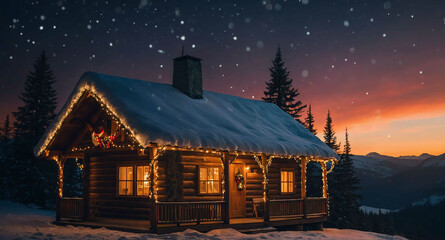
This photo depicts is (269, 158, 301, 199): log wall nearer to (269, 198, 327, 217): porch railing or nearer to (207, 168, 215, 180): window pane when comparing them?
(269, 198, 327, 217): porch railing

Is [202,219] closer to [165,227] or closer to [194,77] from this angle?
[165,227]

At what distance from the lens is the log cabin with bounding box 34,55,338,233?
17.4 m

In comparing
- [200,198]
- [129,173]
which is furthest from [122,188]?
[200,198]

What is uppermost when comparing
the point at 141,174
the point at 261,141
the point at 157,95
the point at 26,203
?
the point at 157,95

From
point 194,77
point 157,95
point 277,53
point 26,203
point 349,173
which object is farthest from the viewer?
point 349,173

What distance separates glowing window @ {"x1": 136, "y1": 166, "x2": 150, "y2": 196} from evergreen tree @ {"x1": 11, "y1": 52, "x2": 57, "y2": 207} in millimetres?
16647

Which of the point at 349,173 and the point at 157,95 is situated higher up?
the point at 157,95

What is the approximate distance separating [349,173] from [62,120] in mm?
35518

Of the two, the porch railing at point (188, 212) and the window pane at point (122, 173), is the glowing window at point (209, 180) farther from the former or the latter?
the window pane at point (122, 173)

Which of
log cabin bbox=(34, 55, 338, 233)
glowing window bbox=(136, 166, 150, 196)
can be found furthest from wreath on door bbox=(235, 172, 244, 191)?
glowing window bbox=(136, 166, 150, 196)

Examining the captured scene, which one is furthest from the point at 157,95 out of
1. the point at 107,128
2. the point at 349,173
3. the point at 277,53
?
the point at 349,173

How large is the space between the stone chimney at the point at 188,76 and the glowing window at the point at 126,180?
480 centimetres

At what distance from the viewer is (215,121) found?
2086cm

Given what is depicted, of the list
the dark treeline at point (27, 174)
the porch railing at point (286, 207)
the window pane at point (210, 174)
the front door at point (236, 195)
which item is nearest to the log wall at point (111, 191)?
the window pane at point (210, 174)
